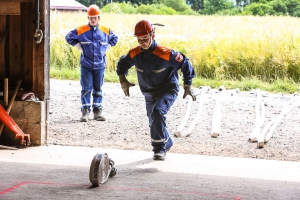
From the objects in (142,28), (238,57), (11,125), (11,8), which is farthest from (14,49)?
(238,57)

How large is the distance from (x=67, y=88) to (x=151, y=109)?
24.4 ft

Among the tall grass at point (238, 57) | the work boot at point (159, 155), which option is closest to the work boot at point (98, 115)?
the work boot at point (159, 155)

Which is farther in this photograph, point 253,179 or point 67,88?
point 67,88

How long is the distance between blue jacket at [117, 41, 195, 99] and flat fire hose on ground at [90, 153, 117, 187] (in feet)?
5.70

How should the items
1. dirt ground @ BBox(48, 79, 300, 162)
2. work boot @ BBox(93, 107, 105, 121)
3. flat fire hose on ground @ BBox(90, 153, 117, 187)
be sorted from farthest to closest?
work boot @ BBox(93, 107, 105, 121), dirt ground @ BBox(48, 79, 300, 162), flat fire hose on ground @ BBox(90, 153, 117, 187)

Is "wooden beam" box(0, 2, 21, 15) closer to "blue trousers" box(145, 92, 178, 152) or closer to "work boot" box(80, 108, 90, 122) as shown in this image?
"blue trousers" box(145, 92, 178, 152)

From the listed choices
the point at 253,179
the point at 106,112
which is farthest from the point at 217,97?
the point at 253,179

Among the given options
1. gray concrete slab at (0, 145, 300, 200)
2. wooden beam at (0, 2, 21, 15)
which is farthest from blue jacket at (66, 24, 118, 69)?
gray concrete slab at (0, 145, 300, 200)

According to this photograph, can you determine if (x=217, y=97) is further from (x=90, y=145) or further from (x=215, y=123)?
(x=90, y=145)

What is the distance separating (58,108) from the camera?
1290 centimetres

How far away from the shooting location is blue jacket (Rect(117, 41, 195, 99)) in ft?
27.1

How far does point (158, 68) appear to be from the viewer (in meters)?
8.34

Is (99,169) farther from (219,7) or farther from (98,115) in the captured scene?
(219,7)

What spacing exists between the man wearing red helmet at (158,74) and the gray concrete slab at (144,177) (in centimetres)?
39
